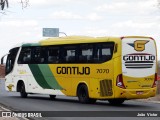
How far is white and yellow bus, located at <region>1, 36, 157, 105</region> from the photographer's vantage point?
2289cm

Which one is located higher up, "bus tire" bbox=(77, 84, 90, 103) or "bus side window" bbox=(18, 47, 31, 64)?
"bus side window" bbox=(18, 47, 31, 64)

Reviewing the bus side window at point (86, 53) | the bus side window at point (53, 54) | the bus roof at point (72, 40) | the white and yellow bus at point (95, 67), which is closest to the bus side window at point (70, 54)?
the white and yellow bus at point (95, 67)

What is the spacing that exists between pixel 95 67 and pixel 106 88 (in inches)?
49.5

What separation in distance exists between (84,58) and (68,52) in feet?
4.92

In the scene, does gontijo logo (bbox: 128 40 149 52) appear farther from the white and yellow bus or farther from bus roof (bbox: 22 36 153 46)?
bus roof (bbox: 22 36 153 46)

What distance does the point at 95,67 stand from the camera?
2409 centimetres

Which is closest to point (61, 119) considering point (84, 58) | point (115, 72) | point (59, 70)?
point (115, 72)

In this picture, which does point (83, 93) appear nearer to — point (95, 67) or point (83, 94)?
point (83, 94)

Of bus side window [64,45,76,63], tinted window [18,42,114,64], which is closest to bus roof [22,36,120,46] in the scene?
tinted window [18,42,114,64]

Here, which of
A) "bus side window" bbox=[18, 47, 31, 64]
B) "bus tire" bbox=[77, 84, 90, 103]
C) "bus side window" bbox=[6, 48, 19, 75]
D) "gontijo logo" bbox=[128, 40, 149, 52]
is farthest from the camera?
"bus side window" bbox=[6, 48, 19, 75]

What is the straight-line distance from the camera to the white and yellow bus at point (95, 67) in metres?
22.9

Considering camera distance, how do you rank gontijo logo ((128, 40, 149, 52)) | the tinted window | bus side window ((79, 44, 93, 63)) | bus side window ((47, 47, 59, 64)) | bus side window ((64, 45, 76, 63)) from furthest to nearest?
bus side window ((47, 47, 59, 64)), bus side window ((64, 45, 76, 63)), bus side window ((79, 44, 93, 63)), the tinted window, gontijo logo ((128, 40, 149, 52))

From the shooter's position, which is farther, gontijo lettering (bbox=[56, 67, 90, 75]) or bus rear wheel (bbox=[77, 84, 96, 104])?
bus rear wheel (bbox=[77, 84, 96, 104])

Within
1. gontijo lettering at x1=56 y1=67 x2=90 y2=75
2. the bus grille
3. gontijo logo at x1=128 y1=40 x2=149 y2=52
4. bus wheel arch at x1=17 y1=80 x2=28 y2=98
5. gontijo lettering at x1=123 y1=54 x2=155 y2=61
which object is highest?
gontijo logo at x1=128 y1=40 x2=149 y2=52
